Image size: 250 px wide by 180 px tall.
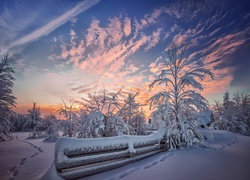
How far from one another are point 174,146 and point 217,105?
30.2 m

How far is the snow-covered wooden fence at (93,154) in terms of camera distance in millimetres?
3217

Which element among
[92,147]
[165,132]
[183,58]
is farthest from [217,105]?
[92,147]

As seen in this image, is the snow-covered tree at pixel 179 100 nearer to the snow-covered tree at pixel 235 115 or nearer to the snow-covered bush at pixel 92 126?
the snow-covered bush at pixel 92 126

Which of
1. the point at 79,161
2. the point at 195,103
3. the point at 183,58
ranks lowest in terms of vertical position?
the point at 79,161

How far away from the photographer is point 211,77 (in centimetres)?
846

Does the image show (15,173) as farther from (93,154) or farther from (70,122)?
(70,122)

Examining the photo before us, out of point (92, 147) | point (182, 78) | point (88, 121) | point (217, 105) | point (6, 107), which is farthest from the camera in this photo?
point (217, 105)

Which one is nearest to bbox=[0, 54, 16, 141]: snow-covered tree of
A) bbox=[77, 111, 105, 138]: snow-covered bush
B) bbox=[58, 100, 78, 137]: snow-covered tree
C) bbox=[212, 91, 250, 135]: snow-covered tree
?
bbox=[58, 100, 78, 137]: snow-covered tree

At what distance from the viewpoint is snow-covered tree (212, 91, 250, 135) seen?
26109 mm

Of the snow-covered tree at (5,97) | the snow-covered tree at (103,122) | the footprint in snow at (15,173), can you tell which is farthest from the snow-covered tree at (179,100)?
the snow-covered tree at (5,97)

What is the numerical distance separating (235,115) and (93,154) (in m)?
33.5

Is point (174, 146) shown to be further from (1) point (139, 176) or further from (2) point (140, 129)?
(2) point (140, 129)

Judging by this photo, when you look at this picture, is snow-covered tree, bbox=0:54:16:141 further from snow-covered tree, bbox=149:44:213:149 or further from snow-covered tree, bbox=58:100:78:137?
snow-covered tree, bbox=149:44:213:149

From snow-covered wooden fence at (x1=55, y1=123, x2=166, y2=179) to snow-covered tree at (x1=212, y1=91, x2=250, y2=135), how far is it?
23.4m
